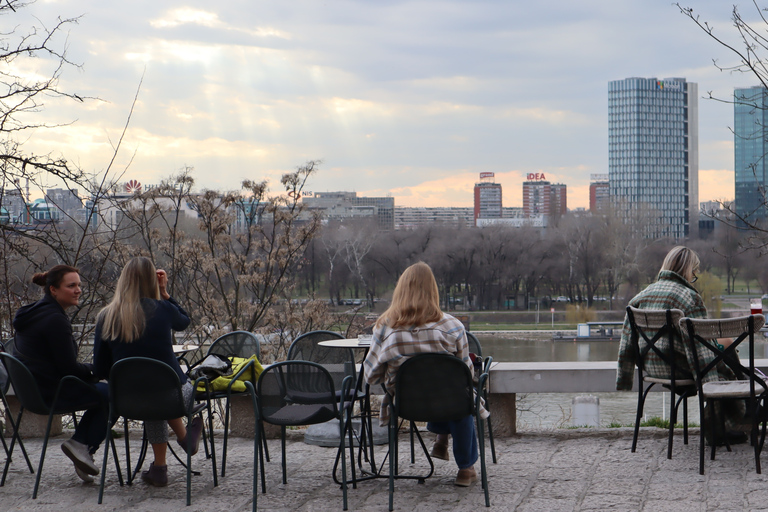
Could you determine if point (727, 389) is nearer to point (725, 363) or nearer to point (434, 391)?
point (725, 363)

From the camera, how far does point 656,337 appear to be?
473 cm

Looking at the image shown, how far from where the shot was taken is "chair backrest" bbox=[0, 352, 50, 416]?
14.5ft

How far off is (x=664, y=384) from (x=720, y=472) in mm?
607

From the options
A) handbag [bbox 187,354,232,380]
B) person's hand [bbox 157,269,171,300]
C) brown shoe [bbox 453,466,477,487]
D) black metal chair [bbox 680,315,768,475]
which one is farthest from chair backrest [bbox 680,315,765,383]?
person's hand [bbox 157,269,171,300]

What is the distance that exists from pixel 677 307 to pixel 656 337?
0.27m

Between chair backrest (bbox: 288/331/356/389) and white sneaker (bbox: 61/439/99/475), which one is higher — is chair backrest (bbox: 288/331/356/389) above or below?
above

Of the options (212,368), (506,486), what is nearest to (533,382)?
(506,486)

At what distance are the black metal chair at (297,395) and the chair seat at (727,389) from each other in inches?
79.1

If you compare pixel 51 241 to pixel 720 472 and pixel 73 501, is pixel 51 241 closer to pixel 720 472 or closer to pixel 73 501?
pixel 73 501

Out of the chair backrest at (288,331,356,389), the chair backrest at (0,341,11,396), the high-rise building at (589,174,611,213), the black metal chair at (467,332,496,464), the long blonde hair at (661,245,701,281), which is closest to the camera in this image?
the black metal chair at (467,332,496,464)

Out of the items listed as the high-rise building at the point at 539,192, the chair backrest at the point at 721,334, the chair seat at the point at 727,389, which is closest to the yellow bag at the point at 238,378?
the chair backrest at the point at 721,334

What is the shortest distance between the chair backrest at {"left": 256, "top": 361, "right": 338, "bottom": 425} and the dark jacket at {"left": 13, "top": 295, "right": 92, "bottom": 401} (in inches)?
44.5

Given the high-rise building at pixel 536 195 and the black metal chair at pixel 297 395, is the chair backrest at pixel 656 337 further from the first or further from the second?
the high-rise building at pixel 536 195

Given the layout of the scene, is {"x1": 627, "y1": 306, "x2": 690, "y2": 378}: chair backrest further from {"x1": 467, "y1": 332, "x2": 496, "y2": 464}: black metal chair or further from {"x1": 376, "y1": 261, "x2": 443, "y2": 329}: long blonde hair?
{"x1": 376, "y1": 261, "x2": 443, "y2": 329}: long blonde hair
